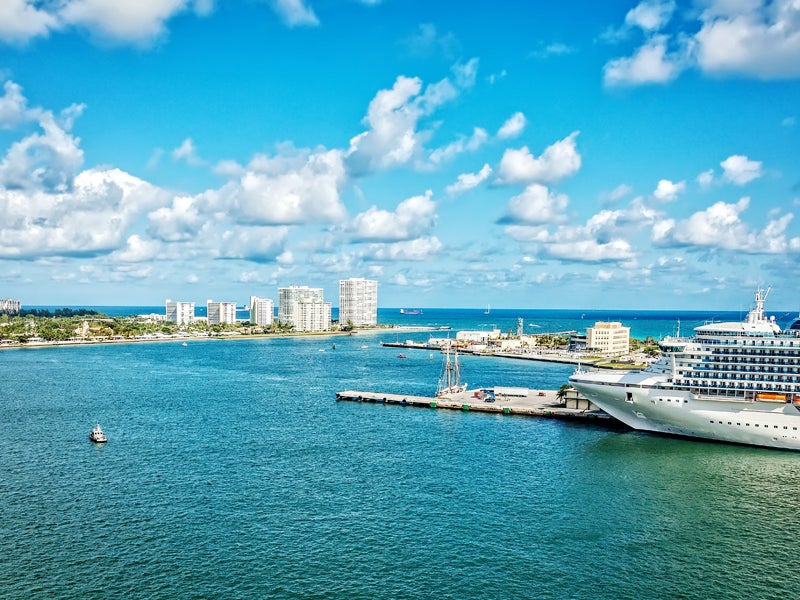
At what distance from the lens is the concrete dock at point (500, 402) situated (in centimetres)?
6662

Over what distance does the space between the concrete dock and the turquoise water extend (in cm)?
261

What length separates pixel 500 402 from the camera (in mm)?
74688

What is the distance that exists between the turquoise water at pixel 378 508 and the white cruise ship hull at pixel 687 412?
1.40 metres

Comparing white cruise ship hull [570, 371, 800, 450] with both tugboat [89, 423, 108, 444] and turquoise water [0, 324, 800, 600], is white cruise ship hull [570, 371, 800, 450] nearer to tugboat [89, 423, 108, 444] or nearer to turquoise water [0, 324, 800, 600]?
turquoise water [0, 324, 800, 600]

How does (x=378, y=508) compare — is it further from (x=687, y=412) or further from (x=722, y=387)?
(x=722, y=387)

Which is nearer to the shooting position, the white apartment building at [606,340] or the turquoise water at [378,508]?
the turquoise water at [378,508]

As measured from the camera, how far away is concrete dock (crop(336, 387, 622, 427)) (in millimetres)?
66625

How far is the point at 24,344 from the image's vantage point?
170125mm

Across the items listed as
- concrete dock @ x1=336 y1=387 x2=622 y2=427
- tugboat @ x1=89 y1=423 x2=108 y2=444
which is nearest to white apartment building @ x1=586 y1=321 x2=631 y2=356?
concrete dock @ x1=336 y1=387 x2=622 y2=427

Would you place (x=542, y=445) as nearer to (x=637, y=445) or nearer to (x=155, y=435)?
(x=637, y=445)

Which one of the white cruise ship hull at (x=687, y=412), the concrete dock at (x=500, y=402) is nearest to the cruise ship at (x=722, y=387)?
the white cruise ship hull at (x=687, y=412)

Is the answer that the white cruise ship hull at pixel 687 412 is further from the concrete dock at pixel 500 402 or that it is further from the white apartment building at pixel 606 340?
the white apartment building at pixel 606 340

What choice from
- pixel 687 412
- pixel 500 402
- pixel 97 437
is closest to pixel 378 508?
pixel 97 437

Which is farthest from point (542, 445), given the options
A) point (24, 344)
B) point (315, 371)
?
point (24, 344)
